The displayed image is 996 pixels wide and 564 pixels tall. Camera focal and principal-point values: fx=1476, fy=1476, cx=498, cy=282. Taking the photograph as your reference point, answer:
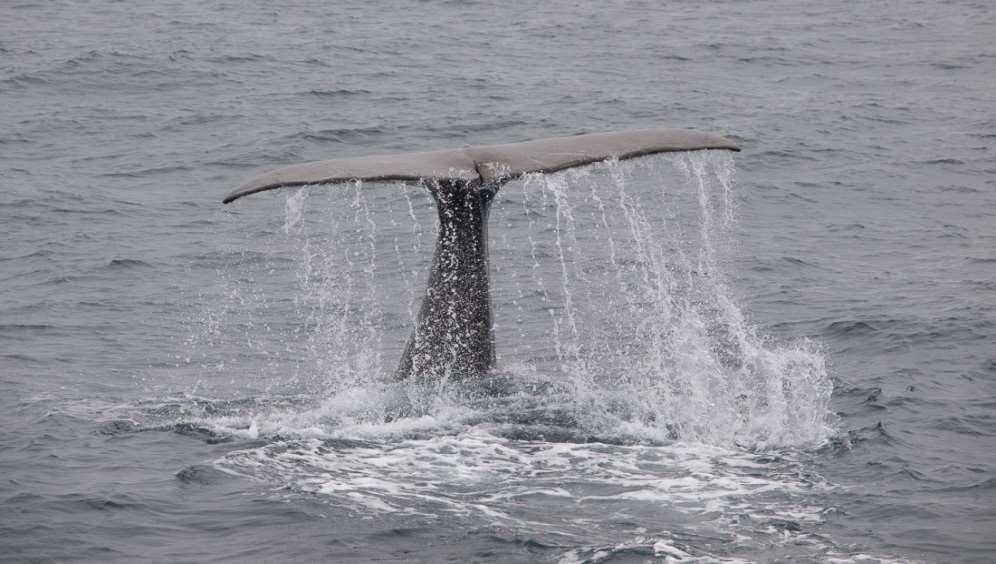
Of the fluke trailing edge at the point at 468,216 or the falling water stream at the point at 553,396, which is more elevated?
the fluke trailing edge at the point at 468,216

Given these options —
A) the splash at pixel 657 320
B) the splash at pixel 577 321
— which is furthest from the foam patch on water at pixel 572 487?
the splash at pixel 657 320

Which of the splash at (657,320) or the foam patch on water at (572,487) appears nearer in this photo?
the foam patch on water at (572,487)

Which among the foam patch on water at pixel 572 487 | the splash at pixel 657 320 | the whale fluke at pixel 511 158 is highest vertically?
the whale fluke at pixel 511 158

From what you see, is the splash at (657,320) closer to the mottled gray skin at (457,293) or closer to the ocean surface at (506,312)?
the ocean surface at (506,312)

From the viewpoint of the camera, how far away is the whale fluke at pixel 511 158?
9703 mm

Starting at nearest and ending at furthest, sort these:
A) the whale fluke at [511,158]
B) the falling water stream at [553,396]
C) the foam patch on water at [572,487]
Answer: the foam patch on water at [572,487] < the falling water stream at [553,396] < the whale fluke at [511,158]

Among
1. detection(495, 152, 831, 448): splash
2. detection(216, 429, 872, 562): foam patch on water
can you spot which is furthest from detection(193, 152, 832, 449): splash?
detection(216, 429, 872, 562): foam patch on water

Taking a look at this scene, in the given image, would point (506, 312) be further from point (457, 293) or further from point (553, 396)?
point (457, 293)

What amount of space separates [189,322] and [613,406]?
504cm

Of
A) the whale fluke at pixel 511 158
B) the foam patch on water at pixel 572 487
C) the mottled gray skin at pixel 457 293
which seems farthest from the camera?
the mottled gray skin at pixel 457 293

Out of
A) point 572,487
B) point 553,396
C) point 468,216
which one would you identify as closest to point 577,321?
point 553,396

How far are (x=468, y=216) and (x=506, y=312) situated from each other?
3828mm

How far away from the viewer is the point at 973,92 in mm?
26766

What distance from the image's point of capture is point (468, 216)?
1086 centimetres
